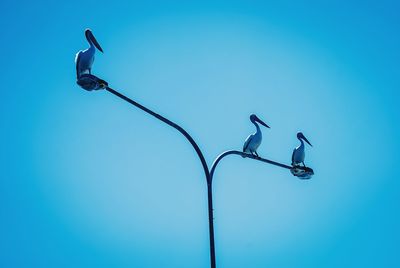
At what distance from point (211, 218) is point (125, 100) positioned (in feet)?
6.93

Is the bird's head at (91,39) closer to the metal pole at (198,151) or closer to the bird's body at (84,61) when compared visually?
the bird's body at (84,61)

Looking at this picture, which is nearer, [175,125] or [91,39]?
[175,125]

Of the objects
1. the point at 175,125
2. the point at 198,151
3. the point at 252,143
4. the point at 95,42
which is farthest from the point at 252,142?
the point at 95,42

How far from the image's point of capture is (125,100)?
240 inches

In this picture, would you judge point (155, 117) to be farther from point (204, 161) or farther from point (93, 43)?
point (93, 43)

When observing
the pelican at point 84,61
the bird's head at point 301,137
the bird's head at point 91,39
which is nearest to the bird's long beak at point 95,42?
the bird's head at point 91,39

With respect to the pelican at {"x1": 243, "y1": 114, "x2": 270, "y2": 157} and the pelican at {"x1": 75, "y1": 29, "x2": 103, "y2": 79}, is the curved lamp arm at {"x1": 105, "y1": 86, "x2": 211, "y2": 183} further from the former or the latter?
the pelican at {"x1": 243, "y1": 114, "x2": 270, "y2": 157}

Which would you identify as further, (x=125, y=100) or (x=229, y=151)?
(x=229, y=151)

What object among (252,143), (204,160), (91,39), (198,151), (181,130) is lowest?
(204,160)

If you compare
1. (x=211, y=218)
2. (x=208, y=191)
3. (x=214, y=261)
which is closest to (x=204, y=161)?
(x=208, y=191)

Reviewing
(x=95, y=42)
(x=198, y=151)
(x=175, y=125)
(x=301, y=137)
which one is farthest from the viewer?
(x=301, y=137)

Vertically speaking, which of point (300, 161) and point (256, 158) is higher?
point (300, 161)

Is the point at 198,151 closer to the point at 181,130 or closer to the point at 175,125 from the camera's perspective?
the point at 181,130

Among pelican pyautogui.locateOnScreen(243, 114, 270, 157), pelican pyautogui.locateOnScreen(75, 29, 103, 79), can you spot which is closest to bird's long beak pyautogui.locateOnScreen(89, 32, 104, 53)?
pelican pyautogui.locateOnScreen(75, 29, 103, 79)
